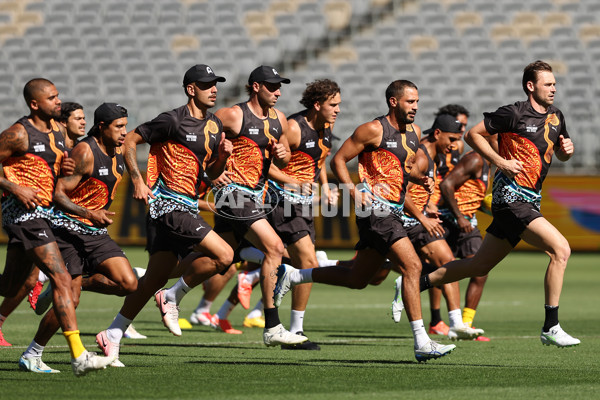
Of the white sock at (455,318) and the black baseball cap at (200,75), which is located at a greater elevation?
the black baseball cap at (200,75)

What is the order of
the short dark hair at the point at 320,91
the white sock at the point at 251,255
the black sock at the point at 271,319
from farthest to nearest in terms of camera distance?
the white sock at the point at 251,255 → the short dark hair at the point at 320,91 → the black sock at the point at 271,319

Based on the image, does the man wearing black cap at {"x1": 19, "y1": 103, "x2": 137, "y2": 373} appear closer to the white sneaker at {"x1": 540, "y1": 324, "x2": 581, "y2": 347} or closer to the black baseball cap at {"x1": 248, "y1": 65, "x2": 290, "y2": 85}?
the black baseball cap at {"x1": 248, "y1": 65, "x2": 290, "y2": 85}

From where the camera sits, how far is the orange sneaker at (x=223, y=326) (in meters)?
12.5

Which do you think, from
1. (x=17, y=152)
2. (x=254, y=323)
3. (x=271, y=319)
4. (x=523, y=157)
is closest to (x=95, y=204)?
(x=17, y=152)

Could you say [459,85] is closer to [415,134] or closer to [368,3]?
[368,3]

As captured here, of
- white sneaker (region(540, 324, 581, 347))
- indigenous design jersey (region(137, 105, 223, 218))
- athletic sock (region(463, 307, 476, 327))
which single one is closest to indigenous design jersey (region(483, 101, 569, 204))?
white sneaker (region(540, 324, 581, 347))

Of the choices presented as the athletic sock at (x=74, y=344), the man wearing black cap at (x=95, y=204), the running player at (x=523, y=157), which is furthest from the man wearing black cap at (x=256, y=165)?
the athletic sock at (x=74, y=344)

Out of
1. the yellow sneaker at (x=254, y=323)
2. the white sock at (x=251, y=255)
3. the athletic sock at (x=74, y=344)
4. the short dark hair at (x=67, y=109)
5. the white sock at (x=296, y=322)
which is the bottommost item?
the yellow sneaker at (x=254, y=323)

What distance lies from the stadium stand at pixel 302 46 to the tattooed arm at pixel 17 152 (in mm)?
19312

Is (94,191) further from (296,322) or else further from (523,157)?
(523,157)

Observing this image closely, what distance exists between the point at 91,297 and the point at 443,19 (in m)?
16.0

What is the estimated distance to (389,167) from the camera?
31.6 ft

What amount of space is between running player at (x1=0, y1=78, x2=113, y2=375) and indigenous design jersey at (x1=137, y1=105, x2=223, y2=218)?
88 cm

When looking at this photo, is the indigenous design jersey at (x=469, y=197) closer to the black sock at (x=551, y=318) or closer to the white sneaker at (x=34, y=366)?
the black sock at (x=551, y=318)
